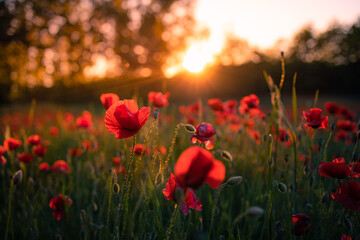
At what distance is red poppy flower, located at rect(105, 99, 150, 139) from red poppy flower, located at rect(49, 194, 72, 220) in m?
0.57

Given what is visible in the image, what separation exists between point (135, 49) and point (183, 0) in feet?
17.6

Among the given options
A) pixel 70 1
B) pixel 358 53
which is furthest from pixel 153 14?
pixel 358 53

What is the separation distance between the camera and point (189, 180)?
1.95 ft

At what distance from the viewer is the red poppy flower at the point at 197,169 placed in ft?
1.85

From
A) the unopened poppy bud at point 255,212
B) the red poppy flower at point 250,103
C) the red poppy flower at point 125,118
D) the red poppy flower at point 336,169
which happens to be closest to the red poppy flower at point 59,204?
the red poppy flower at point 125,118

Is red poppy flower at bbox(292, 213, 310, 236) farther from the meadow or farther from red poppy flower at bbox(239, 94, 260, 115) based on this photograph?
red poppy flower at bbox(239, 94, 260, 115)

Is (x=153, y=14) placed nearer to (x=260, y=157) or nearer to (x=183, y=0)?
(x=183, y=0)

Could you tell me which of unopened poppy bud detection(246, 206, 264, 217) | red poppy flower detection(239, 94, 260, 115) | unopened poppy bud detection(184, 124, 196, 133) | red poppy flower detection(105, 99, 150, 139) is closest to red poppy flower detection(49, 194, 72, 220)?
red poppy flower detection(105, 99, 150, 139)

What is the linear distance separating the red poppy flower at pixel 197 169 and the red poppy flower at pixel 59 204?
2.85 feet

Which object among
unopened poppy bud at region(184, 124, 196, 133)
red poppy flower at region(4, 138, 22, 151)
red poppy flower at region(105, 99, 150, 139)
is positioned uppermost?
red poppy flower at region(105, 99, 150, 139)

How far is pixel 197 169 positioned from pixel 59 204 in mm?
975

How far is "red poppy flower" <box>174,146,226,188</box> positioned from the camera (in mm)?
563

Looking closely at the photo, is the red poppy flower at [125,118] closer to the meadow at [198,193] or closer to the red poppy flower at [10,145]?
the meadow at [198,193]

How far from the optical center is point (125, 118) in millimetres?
847
